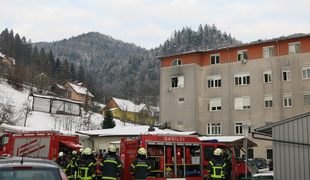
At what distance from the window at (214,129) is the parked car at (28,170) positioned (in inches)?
1398

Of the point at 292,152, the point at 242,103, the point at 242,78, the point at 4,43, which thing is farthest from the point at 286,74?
the point at 4,43

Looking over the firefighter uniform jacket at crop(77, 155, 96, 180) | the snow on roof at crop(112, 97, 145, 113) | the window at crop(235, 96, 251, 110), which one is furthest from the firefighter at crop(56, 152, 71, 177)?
the snow on roof at crop(112, 97, 145, 113)

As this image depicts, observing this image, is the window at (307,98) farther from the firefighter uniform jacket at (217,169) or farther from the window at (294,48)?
the firefighter uniform jacket at (217,169)

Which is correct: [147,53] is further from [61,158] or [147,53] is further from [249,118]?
[61,158]

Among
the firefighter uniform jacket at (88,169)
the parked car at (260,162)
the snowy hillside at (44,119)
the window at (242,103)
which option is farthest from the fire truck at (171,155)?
the snowy hillside at (44,119)

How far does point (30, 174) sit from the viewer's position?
5.05 m

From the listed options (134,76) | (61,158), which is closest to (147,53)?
(134,76)

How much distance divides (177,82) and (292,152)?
30223 millimetres

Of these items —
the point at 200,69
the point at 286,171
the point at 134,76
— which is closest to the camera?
the point at 286,171

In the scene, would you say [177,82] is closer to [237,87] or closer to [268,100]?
[237,87]

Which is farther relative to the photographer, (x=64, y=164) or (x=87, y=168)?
(x=64, y=164)

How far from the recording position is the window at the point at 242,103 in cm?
3803

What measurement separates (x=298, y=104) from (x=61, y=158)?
28.7 metres

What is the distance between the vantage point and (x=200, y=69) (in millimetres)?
41562
